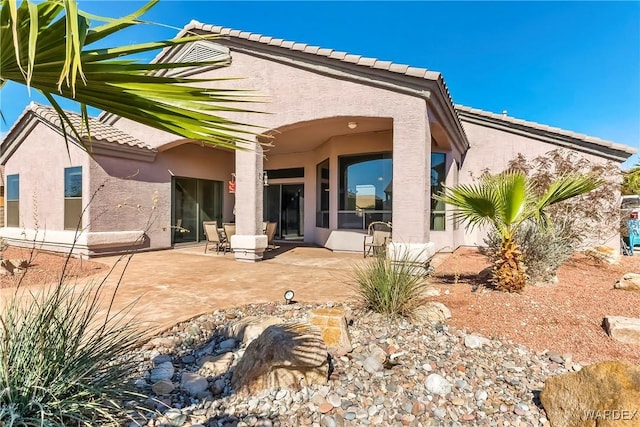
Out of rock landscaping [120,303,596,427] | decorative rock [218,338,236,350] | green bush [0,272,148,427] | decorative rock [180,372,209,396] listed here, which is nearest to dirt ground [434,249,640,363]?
rock landscaping [120,303,596,427]

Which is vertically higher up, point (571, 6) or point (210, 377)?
point (571, 6)

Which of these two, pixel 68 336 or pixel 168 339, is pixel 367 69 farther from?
pixel 68 336

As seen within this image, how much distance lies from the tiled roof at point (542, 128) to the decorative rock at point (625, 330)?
30.7 ft

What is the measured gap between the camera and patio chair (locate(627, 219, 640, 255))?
38.3ft

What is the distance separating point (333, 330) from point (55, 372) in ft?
8.33

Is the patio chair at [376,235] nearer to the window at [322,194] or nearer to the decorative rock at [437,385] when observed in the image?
the window at [322,194]

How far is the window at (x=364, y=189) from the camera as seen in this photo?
11.2 m

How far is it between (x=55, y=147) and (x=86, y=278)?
6.69 meters

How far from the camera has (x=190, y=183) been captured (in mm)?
13586

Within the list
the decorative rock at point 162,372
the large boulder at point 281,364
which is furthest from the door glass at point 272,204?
the large boulder at point 281,364

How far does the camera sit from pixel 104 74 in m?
1.53

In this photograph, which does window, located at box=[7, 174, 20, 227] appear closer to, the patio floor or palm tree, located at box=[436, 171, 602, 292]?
the patio floor

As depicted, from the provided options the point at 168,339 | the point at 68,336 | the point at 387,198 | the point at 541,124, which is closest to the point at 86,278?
the point at 168,339

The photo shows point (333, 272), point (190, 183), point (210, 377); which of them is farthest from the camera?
point (190, 183)
